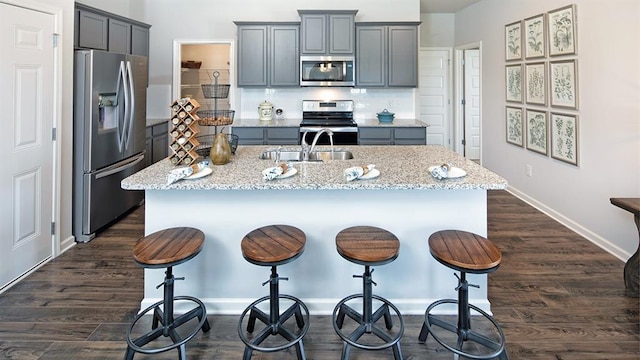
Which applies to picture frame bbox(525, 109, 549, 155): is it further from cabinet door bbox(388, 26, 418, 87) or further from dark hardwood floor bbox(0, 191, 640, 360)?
cabinet door bbox(388, 26, 418, 87)

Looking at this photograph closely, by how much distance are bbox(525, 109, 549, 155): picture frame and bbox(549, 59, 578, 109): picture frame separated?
250 millimetres

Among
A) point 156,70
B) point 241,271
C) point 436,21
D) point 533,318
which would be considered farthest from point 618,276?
point 156,70

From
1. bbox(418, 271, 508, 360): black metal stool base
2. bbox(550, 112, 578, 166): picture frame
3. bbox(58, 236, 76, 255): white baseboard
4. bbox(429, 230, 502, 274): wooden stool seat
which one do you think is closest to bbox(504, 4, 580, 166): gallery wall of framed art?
bbox(550, 112, 578, 166): picture frame

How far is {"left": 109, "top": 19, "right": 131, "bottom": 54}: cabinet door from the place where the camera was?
13.8 feet

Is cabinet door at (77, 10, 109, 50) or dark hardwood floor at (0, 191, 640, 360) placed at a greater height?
cabinet door at (77, 10, 109, 50)

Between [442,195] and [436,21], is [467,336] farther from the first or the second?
[436,21]

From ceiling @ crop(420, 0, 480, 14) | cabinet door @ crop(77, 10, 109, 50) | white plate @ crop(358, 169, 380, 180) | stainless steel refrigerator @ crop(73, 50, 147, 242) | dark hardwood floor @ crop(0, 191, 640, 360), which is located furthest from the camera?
ceiling @ crop(420, 0, 480, 14)

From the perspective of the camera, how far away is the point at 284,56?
17.7 ft

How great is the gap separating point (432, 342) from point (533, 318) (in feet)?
2.25

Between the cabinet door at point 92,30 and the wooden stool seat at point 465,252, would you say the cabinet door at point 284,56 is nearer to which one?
the cabinet door at point 92,30

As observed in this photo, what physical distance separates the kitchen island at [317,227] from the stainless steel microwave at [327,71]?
10.4 feet

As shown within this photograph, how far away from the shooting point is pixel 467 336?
1954 millimetres

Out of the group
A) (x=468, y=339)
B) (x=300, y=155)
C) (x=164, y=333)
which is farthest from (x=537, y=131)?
(x=164, y=333)

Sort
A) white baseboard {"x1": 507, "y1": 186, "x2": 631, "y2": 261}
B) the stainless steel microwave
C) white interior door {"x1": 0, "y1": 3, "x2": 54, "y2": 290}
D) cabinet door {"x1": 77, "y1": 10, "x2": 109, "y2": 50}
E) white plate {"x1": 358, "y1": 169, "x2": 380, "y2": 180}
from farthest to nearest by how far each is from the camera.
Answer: the stainless steel microwave → cabinet door {"x1": 77, "y1": 10, "x2": 109, "y2": 50} → white baseboard {"x1": 507, "y1": 186, "x2": 631, "y2": 261} → white interior door {"x1": 0, "y1": 3, "x2": 54, "y2": 290} → white plate {"x1": 358, "y1": 169, "x2": 380, "y2": 180}
